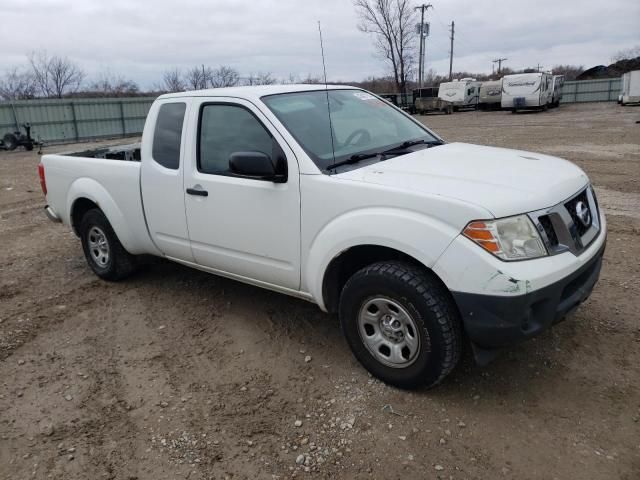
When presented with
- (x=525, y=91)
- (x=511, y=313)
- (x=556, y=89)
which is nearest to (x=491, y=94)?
(x=525, y=91)

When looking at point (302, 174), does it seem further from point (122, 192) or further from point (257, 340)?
point (122, 192)

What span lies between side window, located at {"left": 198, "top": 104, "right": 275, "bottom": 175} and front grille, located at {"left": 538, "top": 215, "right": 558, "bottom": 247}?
176 centimetres

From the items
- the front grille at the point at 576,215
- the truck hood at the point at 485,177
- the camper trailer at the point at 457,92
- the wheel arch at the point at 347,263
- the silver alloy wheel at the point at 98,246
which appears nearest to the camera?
the truck hood at the point at 485,177

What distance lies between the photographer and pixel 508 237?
279cm

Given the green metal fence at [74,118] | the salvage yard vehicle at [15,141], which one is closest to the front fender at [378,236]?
the salvage yard vehicle at [15,141]

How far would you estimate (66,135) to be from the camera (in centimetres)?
2627

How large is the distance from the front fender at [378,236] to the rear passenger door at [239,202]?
195 mm

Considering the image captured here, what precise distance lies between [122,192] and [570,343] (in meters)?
3.82

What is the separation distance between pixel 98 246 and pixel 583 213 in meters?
4.40

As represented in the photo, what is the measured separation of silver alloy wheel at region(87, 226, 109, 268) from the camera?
538cm

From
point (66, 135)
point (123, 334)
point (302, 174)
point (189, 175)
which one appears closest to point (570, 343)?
point (302, 174)

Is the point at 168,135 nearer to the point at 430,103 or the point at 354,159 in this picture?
the point at 354,159

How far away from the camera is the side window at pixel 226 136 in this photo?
12.6 feet

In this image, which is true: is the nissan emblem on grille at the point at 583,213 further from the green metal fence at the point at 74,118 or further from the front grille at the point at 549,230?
the green metal fence at the point at 74,118
